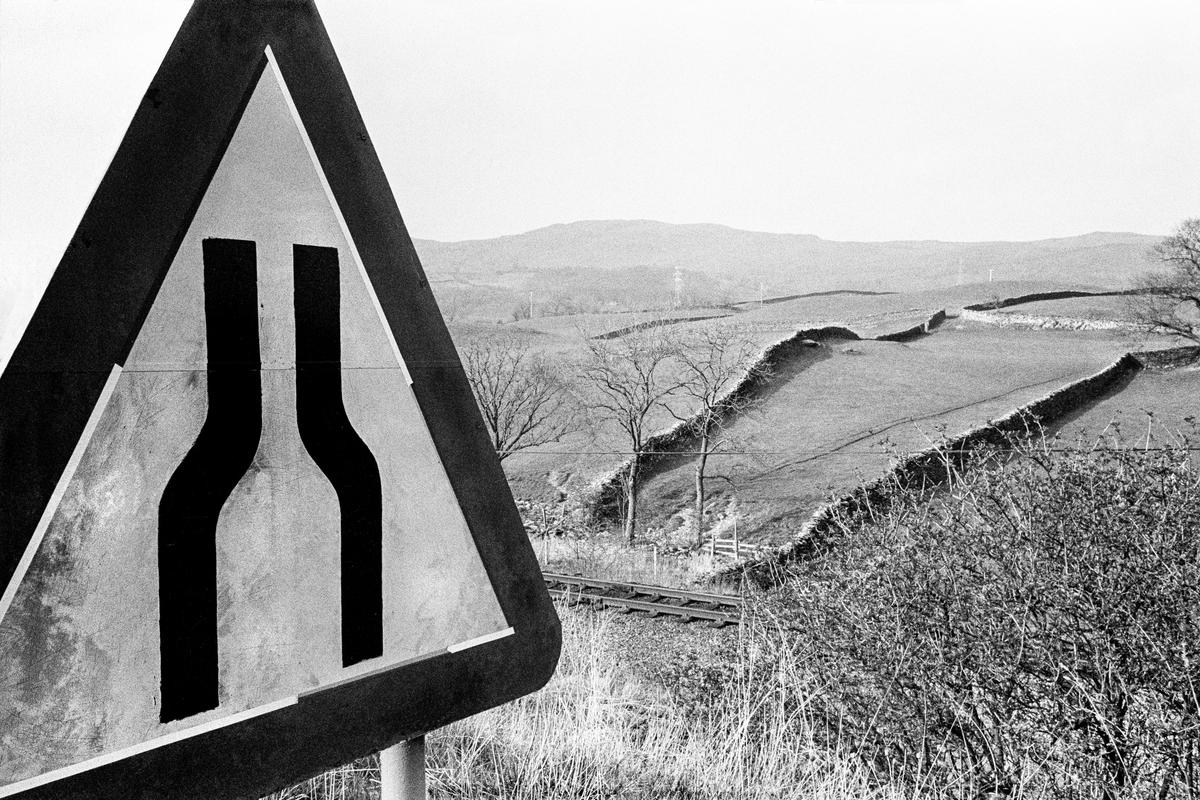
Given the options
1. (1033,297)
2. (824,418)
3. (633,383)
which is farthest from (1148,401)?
(1033,297)

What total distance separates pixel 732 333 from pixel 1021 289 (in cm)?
4327

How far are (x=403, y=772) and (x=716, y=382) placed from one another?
36.2m

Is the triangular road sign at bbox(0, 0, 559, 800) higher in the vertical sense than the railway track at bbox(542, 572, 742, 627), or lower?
higher

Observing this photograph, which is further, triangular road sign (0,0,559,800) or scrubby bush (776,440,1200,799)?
scrubby bush (776,440,1200,799)

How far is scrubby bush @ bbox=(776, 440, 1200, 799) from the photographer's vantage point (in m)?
4.08

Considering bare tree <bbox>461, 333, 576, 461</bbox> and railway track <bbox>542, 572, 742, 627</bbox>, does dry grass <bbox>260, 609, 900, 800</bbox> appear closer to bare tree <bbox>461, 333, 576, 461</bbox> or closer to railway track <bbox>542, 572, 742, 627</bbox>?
railway track <bbox>542, 572, 742, 627</bbox>

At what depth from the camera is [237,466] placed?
3.98 ft

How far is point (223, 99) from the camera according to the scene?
3.96ft

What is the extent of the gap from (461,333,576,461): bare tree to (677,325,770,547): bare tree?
5987mm

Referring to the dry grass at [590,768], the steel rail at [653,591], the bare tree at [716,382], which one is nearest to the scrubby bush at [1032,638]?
the dry grass at [590,768]

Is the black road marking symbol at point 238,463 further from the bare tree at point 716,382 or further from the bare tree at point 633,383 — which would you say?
the bare tree at point 716,382

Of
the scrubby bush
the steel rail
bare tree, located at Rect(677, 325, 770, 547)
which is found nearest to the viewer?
the scrubby bush

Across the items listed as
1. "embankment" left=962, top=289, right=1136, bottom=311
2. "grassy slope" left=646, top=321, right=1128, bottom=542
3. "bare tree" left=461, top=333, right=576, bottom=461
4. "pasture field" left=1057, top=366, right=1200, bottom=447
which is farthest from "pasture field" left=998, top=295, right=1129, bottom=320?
"bare tree" left=461, top=333, right=576, bottom=461

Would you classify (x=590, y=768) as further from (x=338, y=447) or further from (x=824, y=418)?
(x=824, y=418)
